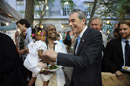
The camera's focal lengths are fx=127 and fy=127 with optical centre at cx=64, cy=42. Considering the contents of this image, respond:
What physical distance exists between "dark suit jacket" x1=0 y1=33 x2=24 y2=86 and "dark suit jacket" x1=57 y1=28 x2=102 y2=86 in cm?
72

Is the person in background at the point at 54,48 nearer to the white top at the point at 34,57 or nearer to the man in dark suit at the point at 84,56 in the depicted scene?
the white top at the point at 34,57

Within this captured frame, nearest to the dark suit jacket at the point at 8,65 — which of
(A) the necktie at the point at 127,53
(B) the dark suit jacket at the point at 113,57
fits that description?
(B) the dark suit jacket at the point at 113,57

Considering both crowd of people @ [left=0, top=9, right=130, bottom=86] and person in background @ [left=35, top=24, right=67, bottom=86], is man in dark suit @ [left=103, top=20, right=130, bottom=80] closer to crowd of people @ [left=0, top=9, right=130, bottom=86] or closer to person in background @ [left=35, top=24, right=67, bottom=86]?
crowd of people @ [left=0, top=9, right=130, bottom=86]

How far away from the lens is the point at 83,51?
4.83 feet

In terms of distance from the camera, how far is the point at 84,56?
140 centimetres

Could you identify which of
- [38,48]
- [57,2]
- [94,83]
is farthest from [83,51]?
[57,2]

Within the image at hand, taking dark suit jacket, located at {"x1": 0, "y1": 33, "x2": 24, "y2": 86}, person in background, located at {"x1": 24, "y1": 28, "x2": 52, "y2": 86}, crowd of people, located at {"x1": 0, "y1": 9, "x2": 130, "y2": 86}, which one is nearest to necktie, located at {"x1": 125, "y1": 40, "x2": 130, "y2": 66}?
crowd of people, located at {"x1": 0, "y1": 9, "x2": 130, "y2": 86}

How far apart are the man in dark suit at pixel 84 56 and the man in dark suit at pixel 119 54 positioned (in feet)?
2.29

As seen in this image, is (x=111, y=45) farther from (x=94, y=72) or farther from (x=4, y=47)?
(x=4, y=47)

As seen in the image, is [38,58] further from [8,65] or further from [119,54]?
[119,54]

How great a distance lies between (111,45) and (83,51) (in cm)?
111

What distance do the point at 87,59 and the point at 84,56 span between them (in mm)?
46

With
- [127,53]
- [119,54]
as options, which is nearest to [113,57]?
[119,54]

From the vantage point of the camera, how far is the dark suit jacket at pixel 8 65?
1.57m
